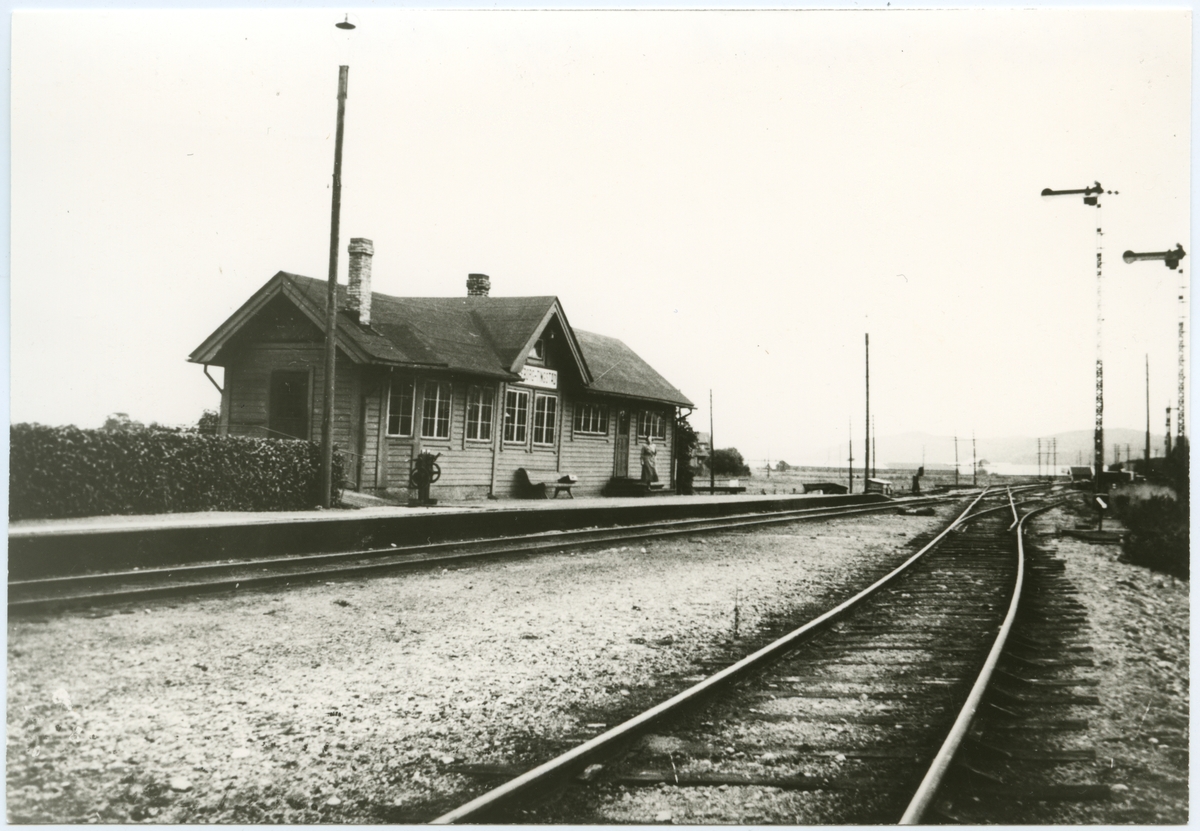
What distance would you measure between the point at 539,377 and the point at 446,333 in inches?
119

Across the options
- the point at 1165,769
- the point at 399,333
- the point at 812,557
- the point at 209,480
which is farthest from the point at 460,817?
the point at 399,333

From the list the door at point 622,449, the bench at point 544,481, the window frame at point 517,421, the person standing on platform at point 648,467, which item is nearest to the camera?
the window frame at point 517,421

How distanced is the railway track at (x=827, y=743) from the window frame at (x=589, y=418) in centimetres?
1907

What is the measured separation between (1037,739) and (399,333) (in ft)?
60.5

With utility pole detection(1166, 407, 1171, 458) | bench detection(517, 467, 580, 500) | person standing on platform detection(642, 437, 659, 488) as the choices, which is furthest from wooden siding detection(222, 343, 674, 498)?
utility pole detection(1166, 407, 1171, 458)

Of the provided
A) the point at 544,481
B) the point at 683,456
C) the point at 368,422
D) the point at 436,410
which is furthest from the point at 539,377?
the point at 683,456

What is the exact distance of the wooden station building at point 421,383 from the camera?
64.7 ft

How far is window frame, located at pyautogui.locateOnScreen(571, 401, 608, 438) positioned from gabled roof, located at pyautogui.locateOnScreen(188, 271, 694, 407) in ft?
2.44

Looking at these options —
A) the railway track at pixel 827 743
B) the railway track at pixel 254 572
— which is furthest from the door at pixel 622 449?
the railway track at pixel 827 743

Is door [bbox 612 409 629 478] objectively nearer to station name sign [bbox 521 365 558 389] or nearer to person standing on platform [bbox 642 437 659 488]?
person standing on platform [bbox 642 437 659 488]

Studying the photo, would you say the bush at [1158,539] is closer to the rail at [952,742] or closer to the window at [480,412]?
the rail at [952,742]

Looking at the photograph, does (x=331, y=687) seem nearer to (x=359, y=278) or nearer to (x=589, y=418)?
(x=359, y=278)

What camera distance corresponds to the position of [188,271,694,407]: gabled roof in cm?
1973

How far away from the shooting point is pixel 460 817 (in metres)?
3.58
